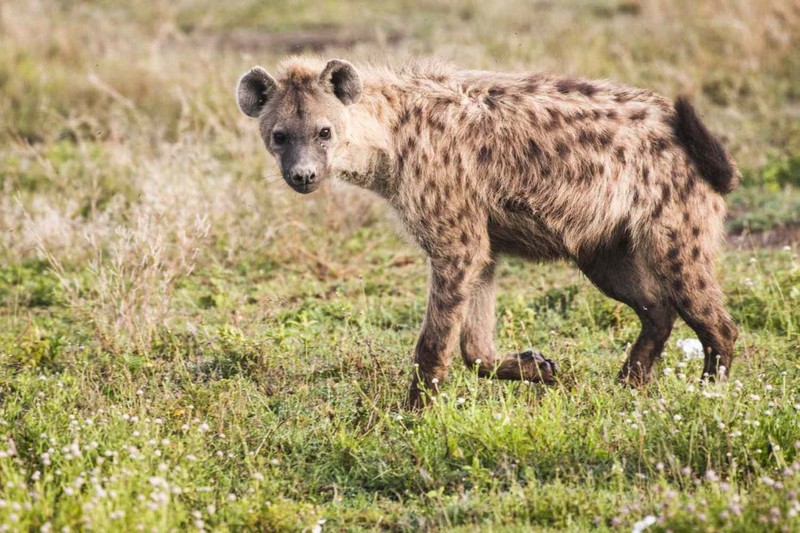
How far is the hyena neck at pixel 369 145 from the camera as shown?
458 centimetres

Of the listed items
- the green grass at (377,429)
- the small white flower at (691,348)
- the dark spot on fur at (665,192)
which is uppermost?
the dark spot on fur at (665,192)

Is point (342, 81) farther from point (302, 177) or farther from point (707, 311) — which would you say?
point (707, 311)

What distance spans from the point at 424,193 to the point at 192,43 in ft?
24.8

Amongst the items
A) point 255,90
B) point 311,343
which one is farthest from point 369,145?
point 311,343

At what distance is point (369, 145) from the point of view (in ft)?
15.1

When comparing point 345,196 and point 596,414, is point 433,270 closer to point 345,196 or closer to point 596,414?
point 596,414

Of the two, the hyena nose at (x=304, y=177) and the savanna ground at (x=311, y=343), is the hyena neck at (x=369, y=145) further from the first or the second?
the savanna ground at (x=311, y=343)

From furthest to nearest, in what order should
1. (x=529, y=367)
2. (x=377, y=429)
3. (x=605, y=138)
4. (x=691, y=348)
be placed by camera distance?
(x=691, y=348) < (x=529, y=367) < (x=605, y=138) < (x=377, y=429)

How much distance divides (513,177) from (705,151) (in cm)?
75

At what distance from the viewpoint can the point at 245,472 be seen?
390cm

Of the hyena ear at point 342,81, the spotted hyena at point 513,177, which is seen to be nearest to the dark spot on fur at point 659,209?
the spotted hyena at point 513,177

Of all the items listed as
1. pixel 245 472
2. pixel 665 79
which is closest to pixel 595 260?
pixel 245 472

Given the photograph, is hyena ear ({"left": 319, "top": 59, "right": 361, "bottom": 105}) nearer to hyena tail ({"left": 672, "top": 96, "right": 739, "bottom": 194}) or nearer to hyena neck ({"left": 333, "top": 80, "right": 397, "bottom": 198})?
hyena neck ({"left": 333, "top": 80, "right": 397, "bottom": 198})

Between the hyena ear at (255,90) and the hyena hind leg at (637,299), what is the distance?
58.0 inches
